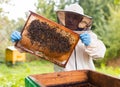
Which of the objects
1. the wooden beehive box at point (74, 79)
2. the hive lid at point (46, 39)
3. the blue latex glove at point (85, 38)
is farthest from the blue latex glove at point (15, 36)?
the wooden beehive box at point (74, 79)

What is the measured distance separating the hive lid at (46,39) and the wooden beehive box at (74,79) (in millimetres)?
538

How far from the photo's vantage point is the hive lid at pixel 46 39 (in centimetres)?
243

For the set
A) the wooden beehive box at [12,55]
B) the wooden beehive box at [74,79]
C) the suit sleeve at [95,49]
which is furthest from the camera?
the wooden beehive box at [12,55]

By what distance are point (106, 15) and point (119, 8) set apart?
118 centimetres

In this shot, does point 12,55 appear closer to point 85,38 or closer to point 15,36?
point 15,36

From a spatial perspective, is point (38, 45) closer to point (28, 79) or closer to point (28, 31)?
point (28, 31)

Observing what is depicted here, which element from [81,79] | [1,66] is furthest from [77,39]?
[1,66]

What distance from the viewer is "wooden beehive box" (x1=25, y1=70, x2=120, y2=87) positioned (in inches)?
66.7

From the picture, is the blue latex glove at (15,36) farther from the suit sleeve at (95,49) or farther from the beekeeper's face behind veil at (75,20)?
the suit sleeve at (95,49)

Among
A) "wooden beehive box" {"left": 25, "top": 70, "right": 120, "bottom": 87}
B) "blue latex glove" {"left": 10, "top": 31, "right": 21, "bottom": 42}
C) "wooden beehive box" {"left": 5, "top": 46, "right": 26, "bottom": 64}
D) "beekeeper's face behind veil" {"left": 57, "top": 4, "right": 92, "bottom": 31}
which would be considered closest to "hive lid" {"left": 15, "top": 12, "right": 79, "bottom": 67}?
"blue latex glove" {"left": 10, "top": 31, "right": 21, "bottom": 42}

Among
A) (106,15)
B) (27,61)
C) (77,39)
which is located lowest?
(27,61)

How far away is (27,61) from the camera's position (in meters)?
13.8

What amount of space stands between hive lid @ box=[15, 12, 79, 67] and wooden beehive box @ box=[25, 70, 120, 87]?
0.54 m

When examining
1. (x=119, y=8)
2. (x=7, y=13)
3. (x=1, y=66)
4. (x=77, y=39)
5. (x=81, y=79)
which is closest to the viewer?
(x=81, y=79)
